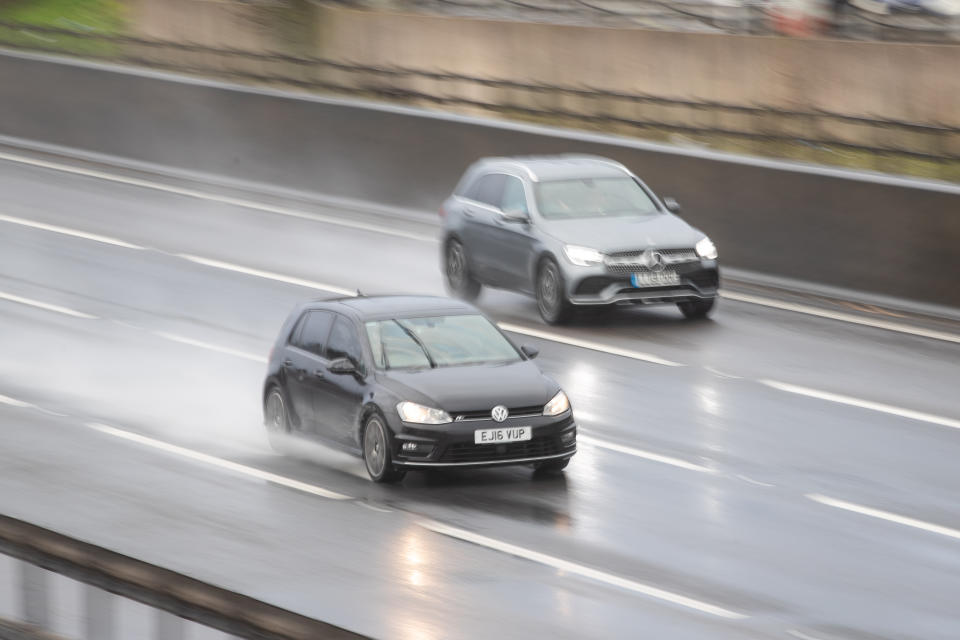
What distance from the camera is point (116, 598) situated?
636cm

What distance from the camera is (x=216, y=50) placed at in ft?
115

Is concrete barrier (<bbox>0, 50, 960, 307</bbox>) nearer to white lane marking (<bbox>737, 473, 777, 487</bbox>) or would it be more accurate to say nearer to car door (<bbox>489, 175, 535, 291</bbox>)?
car door (<bbox>489, 175, 535, 291</bbox>)

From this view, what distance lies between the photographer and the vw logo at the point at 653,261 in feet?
66.2

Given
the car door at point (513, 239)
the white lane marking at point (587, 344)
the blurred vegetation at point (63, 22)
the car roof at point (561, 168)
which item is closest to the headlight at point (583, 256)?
the car door at point (513, 239)

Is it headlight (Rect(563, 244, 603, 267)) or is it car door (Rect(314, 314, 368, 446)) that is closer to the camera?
car door (Rect(314, 314, 368, 446))

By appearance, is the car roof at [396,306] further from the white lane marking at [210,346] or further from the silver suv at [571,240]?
the silver suv at [571,240]

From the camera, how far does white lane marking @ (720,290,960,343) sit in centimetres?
2003

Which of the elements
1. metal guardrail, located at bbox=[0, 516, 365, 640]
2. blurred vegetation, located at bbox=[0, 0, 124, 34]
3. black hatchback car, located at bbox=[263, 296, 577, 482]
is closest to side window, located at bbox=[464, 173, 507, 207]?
black hatchback car, located at bbox=[263, 296, 577, 482]

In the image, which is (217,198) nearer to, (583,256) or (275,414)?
(583,256)

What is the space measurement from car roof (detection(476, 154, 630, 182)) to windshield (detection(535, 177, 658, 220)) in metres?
0.09

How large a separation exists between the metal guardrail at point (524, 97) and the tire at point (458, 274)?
511 cm

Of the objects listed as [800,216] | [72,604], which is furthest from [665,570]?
[800,216]

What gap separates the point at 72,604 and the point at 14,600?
226 millimetres

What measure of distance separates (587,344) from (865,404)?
11.9 feet
